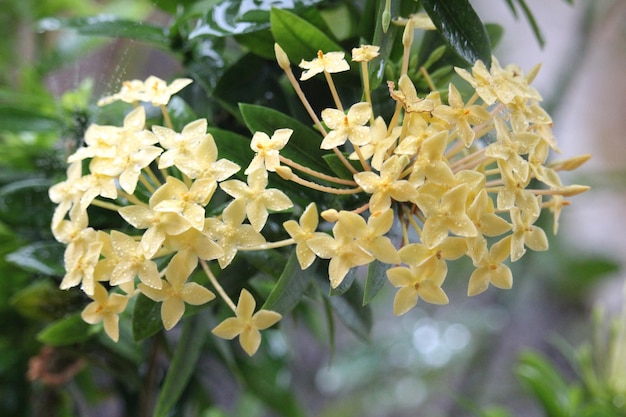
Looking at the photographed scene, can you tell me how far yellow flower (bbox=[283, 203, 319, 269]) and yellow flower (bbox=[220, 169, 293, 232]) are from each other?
0.01 m

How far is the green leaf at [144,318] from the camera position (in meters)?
0.45

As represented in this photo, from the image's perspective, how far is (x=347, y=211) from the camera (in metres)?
0.40

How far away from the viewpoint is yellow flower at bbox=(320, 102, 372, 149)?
15.3 inches

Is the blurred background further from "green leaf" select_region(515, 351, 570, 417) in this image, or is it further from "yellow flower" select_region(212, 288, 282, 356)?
"yellow flower" select_region(212, 288, 282, 356)

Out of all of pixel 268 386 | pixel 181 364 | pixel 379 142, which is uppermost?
pixel 379 142

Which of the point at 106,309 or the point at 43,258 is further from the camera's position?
the point at 43,258

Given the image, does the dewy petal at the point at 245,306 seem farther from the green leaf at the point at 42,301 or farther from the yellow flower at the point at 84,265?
the green leaf at the point at 42,301

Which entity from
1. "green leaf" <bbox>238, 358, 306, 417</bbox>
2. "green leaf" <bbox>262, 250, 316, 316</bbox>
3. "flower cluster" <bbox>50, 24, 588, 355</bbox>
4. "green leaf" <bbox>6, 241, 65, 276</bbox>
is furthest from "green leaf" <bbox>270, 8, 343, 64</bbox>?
"green leaf" <bbox>238, 358, 306, 417</bbox>

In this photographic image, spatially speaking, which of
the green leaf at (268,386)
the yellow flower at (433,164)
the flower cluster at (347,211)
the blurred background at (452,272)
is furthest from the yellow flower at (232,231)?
the green leaf at (268,386)

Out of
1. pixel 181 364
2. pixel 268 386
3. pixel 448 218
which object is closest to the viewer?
pixel 448 218

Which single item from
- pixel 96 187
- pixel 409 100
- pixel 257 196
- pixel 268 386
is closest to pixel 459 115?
pixel 409 100

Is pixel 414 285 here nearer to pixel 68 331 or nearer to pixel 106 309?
pixel 106 309

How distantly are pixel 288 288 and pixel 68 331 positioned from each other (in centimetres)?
24

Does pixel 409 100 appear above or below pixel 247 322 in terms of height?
above
